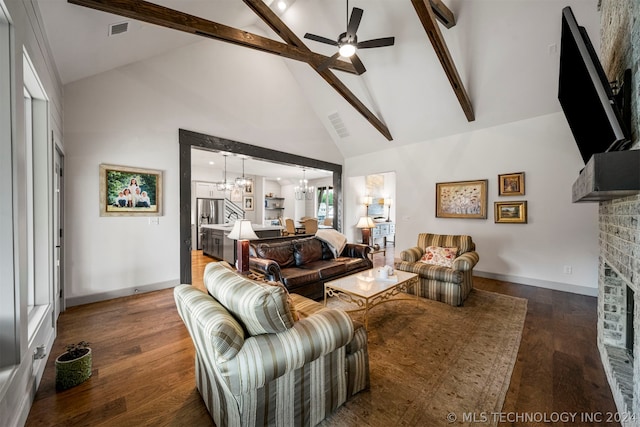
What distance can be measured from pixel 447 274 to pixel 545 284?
227 cm

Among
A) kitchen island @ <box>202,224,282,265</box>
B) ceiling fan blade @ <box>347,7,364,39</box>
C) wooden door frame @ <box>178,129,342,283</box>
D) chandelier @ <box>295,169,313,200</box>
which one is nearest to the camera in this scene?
ceiling fan blade @ <box>347,7,364,39</box>

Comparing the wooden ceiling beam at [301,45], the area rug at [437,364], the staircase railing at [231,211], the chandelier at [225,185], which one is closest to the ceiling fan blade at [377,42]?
the wooden ceiling beam at [301,45]

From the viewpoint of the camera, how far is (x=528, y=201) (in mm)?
4301

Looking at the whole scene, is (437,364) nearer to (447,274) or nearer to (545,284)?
(447,274)

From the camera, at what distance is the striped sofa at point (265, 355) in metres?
1.19

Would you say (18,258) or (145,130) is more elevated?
(145,130)

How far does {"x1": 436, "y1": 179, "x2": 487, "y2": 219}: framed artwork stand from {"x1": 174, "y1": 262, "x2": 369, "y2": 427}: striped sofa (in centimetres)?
436

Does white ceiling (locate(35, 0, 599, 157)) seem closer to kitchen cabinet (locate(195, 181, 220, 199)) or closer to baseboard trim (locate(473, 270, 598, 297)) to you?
baseboard trim (locate(473, 270, 598, 297))

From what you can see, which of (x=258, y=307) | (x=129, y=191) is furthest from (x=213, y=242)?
(x=258, y=307)

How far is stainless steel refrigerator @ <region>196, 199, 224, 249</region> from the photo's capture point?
8438 mm

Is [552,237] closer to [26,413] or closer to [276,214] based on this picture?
[26,413]

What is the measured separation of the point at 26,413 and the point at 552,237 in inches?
245

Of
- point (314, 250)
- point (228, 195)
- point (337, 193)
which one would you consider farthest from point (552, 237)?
point (228, 195)

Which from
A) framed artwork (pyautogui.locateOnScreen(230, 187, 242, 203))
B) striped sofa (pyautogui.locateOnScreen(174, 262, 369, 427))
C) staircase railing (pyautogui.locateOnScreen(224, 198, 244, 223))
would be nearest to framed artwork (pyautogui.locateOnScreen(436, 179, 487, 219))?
striped sofa (pyautogui.locateOnScreen(174, 262, 369, 427))
